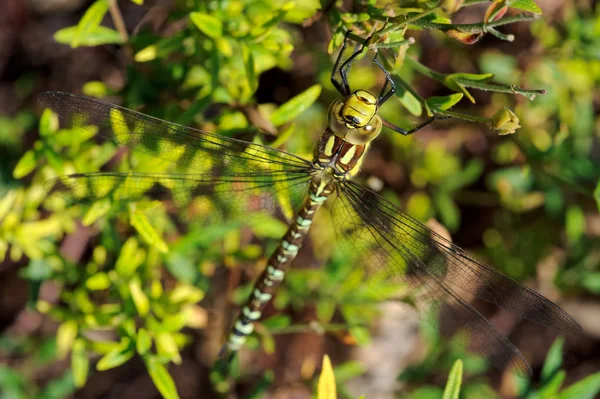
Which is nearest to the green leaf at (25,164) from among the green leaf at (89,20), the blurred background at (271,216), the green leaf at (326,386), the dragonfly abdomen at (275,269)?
the blurred background at (271,216)

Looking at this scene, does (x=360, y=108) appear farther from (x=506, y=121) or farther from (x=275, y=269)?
(x=275, y=269)

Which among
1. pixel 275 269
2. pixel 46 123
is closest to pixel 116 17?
pixel 46 123

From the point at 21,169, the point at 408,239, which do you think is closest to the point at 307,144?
the point at 408,239

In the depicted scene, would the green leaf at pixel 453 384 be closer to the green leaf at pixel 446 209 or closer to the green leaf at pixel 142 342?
the green leaf at pixel 142 342

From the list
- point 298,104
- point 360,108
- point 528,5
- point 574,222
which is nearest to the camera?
point 528,5

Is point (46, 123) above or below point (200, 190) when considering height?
above

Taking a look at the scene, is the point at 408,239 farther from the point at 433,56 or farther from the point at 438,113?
the point at 433,56

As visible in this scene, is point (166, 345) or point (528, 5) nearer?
point (528, 5)
